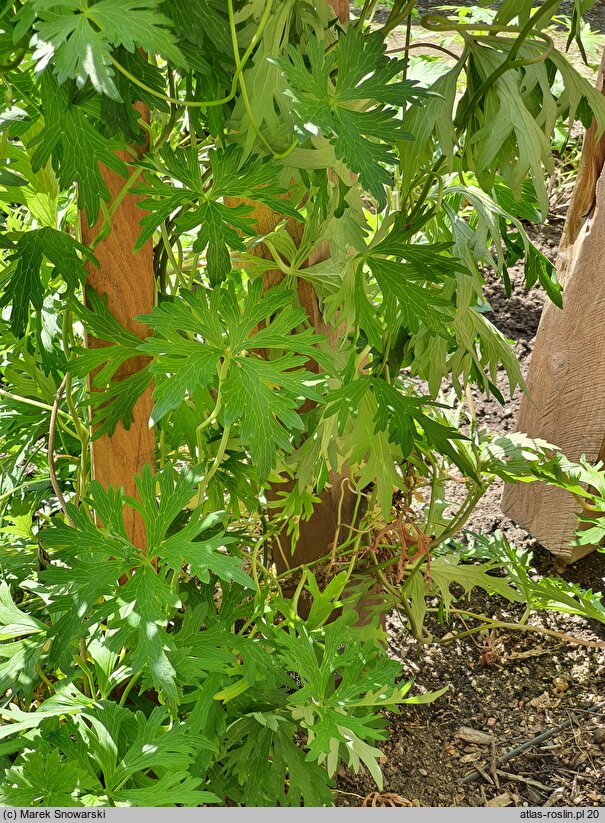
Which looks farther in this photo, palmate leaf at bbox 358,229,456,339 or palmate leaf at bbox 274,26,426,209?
palmate leaf at bbox 358,229,456,339

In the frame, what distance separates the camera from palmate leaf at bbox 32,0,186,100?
24.7 inches

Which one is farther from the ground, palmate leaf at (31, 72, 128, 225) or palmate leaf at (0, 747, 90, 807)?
palmate leaf at (31, 72, 128, 225)

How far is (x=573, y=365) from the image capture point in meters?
1.97

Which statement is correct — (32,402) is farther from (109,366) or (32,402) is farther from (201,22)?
(201,22)

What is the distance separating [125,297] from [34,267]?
190 millimetres

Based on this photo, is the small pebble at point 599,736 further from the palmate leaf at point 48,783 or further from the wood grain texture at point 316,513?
the palmate leaf at point 48,783

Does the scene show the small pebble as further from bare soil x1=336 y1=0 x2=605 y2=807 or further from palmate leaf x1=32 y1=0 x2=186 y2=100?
palmate leaf x1=32 y1=0 x2=186 y2=100

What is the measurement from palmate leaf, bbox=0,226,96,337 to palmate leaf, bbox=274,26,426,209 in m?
0.32

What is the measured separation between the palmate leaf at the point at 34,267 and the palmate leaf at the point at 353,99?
1.05 feet

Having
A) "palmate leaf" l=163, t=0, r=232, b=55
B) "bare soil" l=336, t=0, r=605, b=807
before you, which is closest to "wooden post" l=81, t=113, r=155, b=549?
"palmate leaf" l=163, t=0, r=232, b=55

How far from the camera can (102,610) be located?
91 cm

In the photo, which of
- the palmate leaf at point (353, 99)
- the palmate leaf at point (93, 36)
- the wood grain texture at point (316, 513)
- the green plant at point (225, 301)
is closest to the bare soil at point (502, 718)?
the wood grain texture at point (316, 513)

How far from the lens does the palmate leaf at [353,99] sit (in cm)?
81

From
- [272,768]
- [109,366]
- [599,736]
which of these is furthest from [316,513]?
[599,736]
